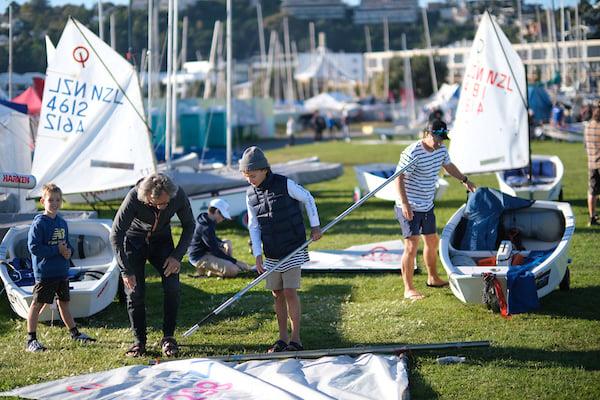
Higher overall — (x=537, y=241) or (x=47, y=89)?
(x=47, y=89)

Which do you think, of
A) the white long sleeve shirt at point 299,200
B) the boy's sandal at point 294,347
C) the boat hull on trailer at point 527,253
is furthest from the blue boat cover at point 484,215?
the boy's sandal at point 294,347

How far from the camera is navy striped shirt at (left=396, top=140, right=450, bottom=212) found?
401 inches

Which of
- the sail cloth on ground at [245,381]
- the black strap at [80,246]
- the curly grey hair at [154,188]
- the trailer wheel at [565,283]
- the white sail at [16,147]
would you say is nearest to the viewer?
the sail cloth on ground at [245,381]

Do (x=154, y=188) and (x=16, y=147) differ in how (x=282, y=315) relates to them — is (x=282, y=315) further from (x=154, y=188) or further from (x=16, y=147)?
(x=16, y=147)

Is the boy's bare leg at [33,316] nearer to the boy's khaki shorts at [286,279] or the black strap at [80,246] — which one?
the boy's khaki shorts at [286,279]

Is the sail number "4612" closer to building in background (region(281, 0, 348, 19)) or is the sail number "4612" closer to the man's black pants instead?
the man's black pants

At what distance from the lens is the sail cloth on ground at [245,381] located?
274 inches

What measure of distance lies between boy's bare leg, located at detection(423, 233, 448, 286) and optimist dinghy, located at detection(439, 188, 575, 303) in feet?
0.37

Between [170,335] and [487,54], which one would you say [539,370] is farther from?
[487,54]

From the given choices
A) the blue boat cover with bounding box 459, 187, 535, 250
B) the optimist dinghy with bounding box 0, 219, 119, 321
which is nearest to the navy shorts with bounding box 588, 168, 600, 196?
the blue boat cover with bounding box 459, 187, 535, 250

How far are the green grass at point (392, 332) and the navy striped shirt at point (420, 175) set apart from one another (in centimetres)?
105

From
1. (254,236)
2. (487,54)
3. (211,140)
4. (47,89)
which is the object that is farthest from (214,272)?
(211,140)

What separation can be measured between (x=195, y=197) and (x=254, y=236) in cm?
808

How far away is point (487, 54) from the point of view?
1752cm
